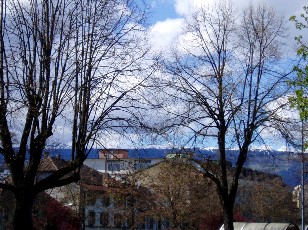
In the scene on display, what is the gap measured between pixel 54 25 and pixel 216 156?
11.4m

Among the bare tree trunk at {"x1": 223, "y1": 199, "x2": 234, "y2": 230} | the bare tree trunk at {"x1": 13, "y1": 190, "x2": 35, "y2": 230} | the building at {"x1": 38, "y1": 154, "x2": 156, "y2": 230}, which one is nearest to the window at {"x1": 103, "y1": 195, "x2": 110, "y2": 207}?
the building at {"x1": 38, "y1": 154, "x2": 156, "y2": 230}

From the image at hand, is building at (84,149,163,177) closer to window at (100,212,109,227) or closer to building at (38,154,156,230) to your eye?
building at (38,154,156,230)

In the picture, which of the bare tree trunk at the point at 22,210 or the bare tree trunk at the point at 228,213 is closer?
the bare tree trunk at the point at 22,210

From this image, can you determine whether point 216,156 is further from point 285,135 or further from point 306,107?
point 306,107

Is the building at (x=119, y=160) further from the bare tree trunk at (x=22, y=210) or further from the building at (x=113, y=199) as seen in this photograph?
the bare tree trunk at (x=22, y=210)

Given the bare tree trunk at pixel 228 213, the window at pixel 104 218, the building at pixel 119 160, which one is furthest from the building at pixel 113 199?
the bare tree trunk at pixel 228 213

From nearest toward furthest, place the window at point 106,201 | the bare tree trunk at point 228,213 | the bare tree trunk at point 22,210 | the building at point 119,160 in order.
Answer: the bare tree trunk at point 22,210, the building at point 119,160, the bare tree trunk at point 228,213, the window at point 106,201

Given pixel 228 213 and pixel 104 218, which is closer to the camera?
pixel 228 213

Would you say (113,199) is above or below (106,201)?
above

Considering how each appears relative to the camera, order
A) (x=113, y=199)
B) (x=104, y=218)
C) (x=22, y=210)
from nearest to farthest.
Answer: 1. (x=22, y=210)
2. (x=113, y=199)
3. (x=104, y=218)

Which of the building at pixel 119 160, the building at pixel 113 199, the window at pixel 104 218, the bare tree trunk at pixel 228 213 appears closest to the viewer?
the building at pixel 119 160

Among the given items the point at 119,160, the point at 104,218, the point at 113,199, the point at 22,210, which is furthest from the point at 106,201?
the point at 22,210

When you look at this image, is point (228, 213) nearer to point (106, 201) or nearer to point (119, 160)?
point (119, 160)

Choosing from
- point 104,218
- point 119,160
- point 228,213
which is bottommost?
point 104,218
